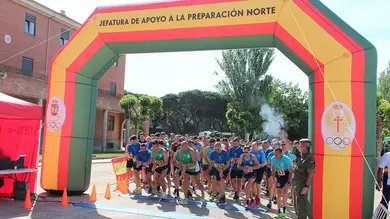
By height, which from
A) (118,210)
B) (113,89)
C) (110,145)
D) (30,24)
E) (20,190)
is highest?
(30,24)

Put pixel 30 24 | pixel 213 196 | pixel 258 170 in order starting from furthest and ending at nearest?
pixel 30 24 < pixel 213 196 < pixel 258 170

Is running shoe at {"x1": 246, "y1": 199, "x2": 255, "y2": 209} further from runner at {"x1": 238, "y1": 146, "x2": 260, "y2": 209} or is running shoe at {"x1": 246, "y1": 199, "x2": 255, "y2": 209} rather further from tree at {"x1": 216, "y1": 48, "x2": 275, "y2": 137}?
tree at {"x1": 216, "y1": 48, "x2": 275, "y2": 137}

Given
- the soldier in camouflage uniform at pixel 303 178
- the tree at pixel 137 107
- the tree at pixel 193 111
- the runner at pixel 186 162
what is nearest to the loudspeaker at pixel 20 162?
the runner at pixel 186 162

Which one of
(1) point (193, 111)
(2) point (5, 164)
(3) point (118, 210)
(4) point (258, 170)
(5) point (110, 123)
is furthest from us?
(1) point (193, 111)

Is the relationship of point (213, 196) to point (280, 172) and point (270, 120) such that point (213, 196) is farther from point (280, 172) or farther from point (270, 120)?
point (270, 120)

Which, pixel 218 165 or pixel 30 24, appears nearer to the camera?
pixel 218 165

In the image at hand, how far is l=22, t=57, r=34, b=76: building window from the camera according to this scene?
92.4 feet

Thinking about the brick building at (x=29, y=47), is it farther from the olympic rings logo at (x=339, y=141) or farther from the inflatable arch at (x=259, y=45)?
the olympic rings logo at (x=339, y=141)

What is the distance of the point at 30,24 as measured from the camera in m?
29.6

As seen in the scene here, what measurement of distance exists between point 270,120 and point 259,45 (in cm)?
3042

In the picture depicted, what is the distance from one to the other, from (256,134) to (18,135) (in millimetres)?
28469

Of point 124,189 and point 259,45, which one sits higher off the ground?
point 259,45

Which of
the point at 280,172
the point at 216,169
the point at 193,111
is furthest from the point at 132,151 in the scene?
the point at 193,111

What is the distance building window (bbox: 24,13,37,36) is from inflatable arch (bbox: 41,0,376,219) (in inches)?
840
